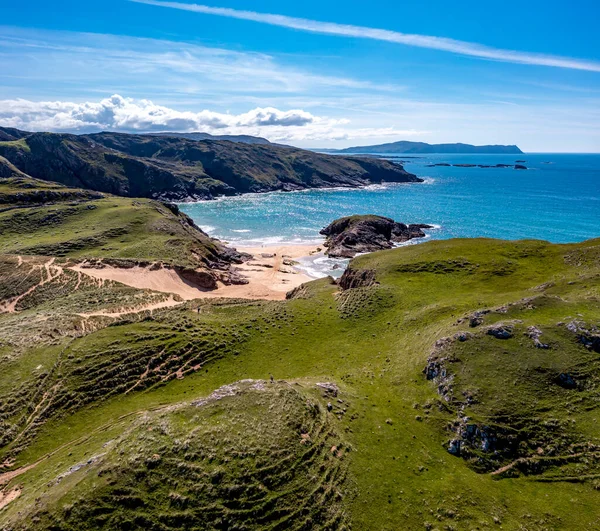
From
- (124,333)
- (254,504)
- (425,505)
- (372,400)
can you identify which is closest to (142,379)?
(124,333)

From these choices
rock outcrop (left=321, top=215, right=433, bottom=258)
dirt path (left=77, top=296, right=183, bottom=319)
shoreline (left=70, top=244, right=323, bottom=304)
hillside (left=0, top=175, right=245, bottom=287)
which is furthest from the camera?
rock outcrop (left=321, top=215, right=433, bottom=258)

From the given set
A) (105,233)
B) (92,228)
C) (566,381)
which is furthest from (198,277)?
(566,381)

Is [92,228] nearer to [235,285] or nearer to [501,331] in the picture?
[235,285]

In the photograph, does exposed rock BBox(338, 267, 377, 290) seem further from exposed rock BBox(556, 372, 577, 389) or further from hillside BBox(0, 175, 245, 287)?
exposed rock BBox(556, 372, 577, 389)

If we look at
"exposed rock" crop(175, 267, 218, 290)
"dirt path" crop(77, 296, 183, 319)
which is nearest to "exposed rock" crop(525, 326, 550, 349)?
"dirt path" crop(77, 296, 183, 319)

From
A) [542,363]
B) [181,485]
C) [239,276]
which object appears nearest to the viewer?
[181,485]

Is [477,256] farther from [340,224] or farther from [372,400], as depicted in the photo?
[340,224]

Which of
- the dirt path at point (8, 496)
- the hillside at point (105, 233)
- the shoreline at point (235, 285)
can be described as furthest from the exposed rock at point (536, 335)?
the hillside at point (105, 233)
